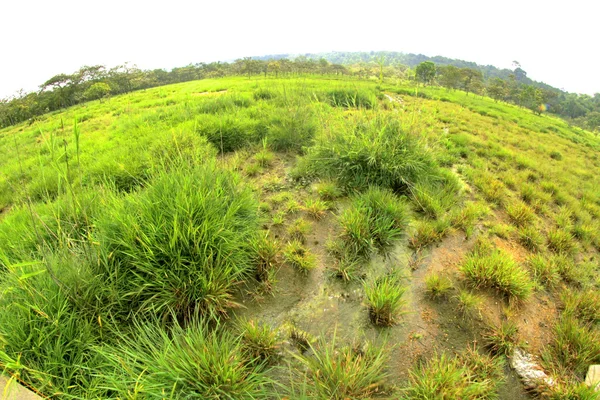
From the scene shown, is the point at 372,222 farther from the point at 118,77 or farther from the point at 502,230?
the point at 118,77

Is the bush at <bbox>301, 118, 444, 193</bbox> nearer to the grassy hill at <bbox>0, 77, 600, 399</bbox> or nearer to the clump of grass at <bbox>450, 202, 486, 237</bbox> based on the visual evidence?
the grassy hill at <bbox>0, 77, 600, 399</bbox>

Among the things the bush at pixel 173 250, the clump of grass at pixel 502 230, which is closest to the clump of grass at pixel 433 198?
the clump of grass at pixel 502 230

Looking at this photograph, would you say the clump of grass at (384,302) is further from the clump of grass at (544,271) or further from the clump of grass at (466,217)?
the clump of grass at (544,271)

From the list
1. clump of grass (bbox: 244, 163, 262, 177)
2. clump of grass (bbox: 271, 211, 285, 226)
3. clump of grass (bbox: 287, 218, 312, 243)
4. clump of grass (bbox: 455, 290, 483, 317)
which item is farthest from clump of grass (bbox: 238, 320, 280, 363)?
clump of grass (bbox: 244, 163, 262, 177)

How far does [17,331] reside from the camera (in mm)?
1625

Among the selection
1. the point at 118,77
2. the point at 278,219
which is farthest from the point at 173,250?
the point at 118,77

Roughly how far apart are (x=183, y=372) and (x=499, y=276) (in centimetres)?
267

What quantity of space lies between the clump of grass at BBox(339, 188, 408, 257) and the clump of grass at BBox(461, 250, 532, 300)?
29.6 inches

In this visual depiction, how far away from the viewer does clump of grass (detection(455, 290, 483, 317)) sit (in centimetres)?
226

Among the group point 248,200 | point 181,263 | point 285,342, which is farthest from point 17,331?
point 248,200

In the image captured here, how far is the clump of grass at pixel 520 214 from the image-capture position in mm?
3496

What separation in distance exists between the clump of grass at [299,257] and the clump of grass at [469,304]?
4.32ft

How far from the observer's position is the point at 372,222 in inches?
115

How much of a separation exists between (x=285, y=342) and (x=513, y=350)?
1768 mm
